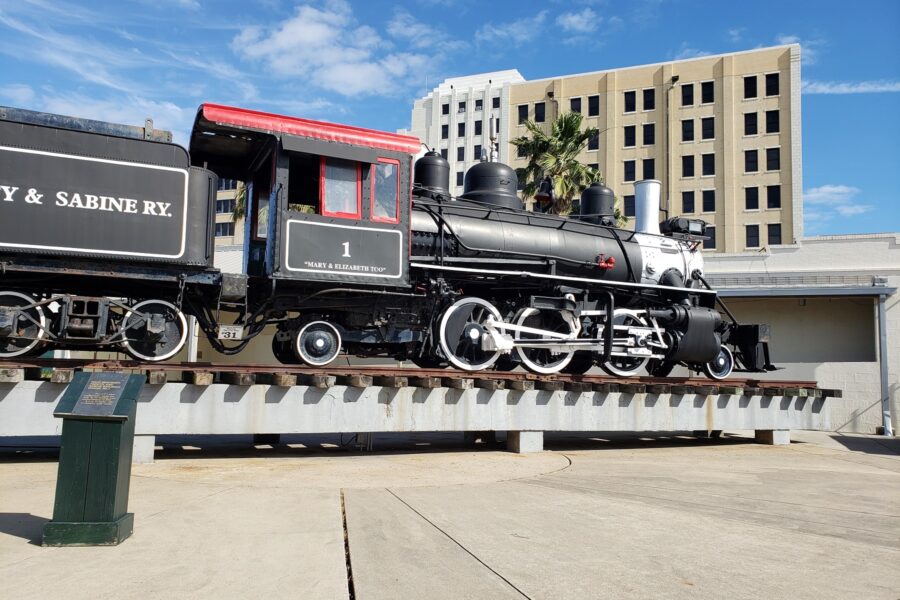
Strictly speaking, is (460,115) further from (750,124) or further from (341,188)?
(341,188)

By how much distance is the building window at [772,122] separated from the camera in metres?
44.4

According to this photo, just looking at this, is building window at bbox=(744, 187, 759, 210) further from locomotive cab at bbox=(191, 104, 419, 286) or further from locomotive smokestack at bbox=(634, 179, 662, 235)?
locomotive cab at bbox=(191, 104, 419, 286)

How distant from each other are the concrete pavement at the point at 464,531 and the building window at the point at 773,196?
4017cm

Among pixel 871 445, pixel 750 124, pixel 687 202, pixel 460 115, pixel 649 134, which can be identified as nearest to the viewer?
pixel 871 445

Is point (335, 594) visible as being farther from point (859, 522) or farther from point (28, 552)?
point (859, 522)

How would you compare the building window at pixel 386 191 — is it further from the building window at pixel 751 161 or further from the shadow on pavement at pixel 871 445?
the building window at pixel 751 161

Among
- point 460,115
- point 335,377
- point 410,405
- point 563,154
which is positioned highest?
point 460,115

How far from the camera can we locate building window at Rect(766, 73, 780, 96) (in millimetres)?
44625

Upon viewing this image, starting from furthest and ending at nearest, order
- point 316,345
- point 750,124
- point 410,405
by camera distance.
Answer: point 750,124, point 316,345, point 410,405

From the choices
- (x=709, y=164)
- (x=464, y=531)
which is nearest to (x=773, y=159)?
(x=709, y=164)

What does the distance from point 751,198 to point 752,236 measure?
102 inches

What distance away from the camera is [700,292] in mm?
11453

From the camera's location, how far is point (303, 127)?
8141 mm

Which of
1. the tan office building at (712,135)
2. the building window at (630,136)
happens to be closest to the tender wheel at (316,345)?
the tan office building at (712,135)
